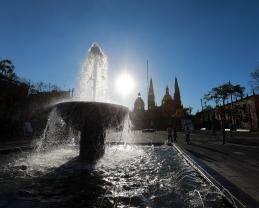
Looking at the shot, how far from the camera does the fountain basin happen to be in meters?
11.0

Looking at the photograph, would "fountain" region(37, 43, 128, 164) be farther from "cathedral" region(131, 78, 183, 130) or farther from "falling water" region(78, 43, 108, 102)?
"cathedral" region(131, 78, 183, 130)

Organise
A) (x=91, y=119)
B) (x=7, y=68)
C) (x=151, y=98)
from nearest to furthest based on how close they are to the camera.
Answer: (x=91, y=119)
(x=7, y=68)
(x=151, y=98)

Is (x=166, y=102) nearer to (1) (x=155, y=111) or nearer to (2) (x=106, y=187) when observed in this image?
(1) (x=155, y=111)

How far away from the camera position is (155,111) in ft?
416

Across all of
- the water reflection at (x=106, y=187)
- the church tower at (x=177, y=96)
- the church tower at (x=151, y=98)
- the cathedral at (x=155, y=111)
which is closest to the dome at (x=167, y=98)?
the cathedral at (x=155, y=111)

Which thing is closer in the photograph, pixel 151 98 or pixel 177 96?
pixel 177 96

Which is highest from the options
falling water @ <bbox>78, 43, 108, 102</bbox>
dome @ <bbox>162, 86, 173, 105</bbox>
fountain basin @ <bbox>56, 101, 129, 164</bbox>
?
dome @ <bbox>162, 86, 173, 105</bbox>

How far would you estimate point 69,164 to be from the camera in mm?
9773

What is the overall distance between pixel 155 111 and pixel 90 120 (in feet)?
381

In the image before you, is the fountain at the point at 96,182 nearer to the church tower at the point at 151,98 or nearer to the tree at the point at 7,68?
the tree at the point at 7,68

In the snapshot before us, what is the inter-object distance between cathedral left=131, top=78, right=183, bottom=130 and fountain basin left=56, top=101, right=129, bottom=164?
10395 centimetres

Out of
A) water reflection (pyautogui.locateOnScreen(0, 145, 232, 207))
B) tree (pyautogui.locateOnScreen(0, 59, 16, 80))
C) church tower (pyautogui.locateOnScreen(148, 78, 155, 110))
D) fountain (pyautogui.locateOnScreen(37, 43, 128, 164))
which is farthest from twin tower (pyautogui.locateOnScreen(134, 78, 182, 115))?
water reflection (pyautogui.locateOnScreen(0, 145, 232, 207))

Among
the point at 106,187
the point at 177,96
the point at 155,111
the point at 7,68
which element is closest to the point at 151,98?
the point at 177,96

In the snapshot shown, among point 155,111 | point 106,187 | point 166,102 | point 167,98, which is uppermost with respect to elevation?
point 167,98
